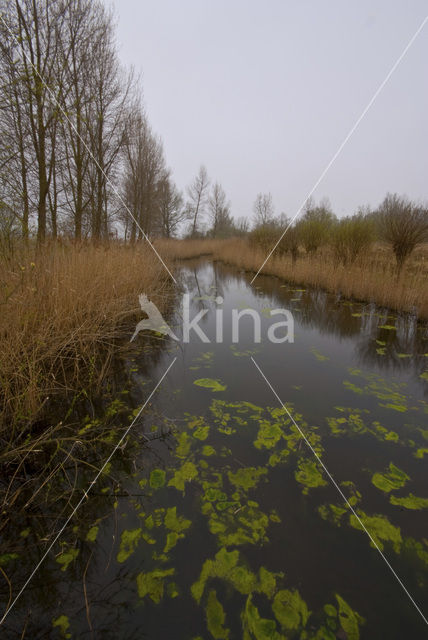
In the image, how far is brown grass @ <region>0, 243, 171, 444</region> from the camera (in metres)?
2.03

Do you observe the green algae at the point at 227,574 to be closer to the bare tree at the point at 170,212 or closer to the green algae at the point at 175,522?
the green algae at the point at 175,522

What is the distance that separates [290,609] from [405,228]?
756cm

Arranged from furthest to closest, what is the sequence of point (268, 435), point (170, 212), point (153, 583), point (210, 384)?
point (170, 212) < point (210, 384) < point (268, 435) < point (153, 583)

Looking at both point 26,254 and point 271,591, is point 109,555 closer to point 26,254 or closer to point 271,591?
point 271,591

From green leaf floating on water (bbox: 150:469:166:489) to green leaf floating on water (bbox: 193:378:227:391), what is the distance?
4.00 feet

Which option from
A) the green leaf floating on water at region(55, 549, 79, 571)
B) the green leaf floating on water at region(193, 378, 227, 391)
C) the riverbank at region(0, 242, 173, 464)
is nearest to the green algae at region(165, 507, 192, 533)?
the green leaf floating on water at region(55, 549, 79, 571)

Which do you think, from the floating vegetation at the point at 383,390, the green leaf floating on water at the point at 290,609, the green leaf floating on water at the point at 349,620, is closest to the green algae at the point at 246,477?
the green leaf floating on water at the point at 290,609

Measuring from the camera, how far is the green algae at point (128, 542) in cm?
134

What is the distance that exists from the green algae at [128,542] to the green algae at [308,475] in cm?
105

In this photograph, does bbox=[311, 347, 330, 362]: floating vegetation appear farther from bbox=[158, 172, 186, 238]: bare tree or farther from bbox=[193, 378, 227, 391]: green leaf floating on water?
bbox=[158, 172, 186, 238]: bare tree

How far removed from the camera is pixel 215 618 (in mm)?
1139

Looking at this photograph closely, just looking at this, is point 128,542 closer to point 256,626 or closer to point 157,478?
point 157,478

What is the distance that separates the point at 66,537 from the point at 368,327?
5.42 m

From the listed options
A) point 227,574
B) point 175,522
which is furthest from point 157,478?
point 227,574
